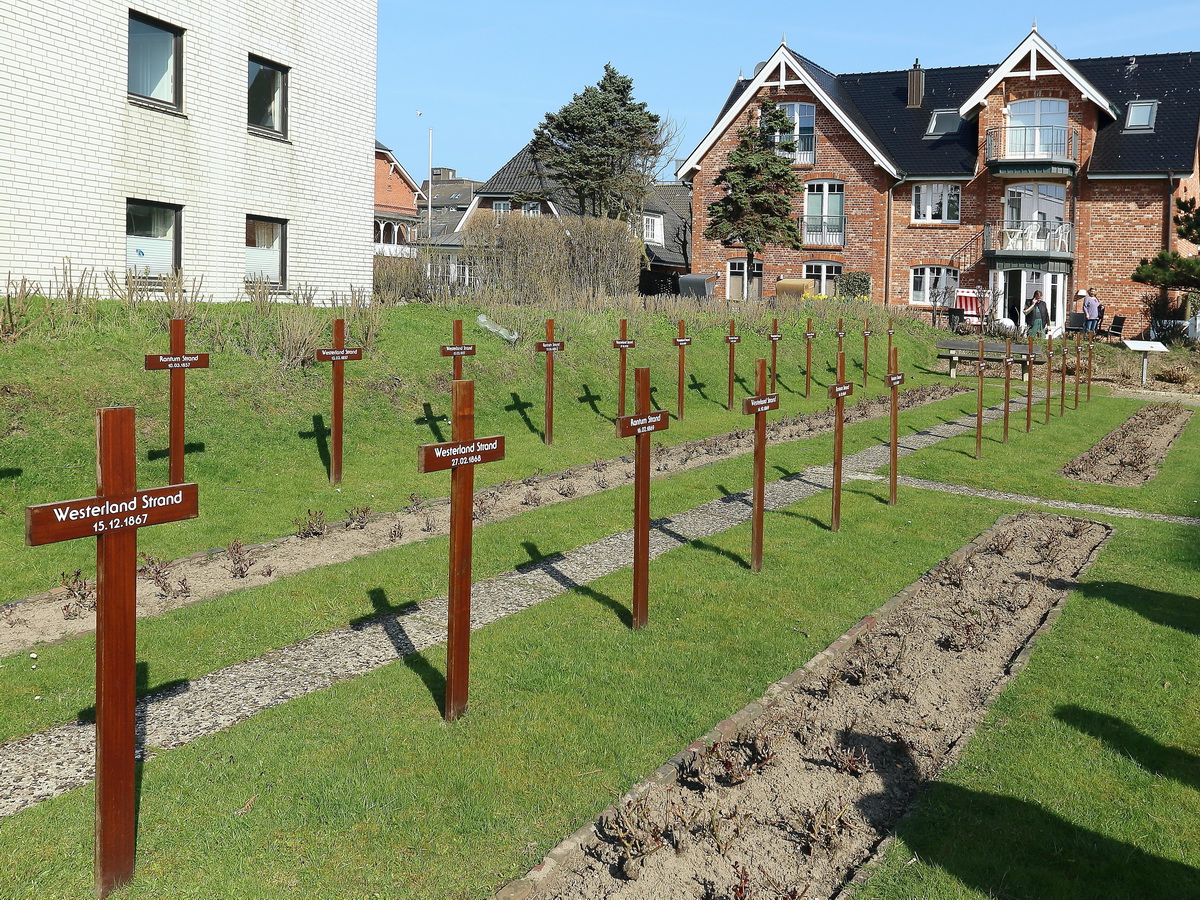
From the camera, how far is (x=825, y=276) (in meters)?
43.6

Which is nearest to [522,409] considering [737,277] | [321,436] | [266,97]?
[321,436]

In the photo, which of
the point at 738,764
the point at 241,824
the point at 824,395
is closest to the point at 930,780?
the point at 738,764

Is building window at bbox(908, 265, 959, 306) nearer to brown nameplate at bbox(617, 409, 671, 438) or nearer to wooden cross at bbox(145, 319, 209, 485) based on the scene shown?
wooden cross at bbox(145, 319, 209, 485)

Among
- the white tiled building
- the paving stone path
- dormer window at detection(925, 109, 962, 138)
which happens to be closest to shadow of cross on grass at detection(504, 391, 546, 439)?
the paving stone path

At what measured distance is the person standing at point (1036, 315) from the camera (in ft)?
Answer: 118

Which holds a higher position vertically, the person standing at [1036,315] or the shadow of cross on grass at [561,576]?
the person standing at [1036,315]

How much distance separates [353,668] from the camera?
6516 mm

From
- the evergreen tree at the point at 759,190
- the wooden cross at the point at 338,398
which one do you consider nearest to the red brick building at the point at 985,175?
the evergreen tree at the point at 759,190

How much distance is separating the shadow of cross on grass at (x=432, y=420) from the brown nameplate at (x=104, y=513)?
10.2 meters

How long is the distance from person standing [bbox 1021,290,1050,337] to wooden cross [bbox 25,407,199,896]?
35556 millimetres

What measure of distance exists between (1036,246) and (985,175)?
12.0ft

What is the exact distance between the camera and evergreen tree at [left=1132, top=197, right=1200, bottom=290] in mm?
28719

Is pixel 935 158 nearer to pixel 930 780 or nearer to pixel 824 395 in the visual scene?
pixel 824 395

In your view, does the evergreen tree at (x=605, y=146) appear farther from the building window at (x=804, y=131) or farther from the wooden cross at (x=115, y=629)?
the wooden cross at (x=115, y=629)
